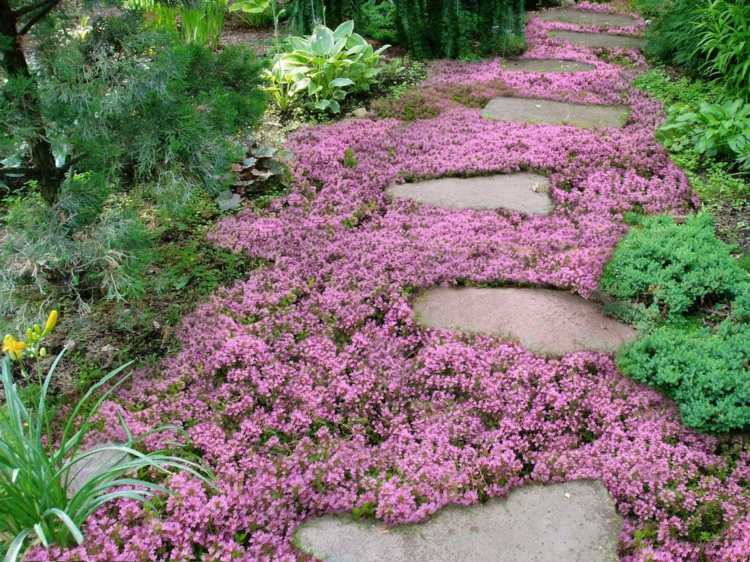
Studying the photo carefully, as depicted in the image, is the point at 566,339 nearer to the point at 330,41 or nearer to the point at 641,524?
the point at 641,524

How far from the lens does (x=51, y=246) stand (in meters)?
2.72

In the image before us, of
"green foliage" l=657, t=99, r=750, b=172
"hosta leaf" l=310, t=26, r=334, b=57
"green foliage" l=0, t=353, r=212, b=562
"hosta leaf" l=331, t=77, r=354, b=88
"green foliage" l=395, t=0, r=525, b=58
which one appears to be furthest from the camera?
"green foliage" l=395, t=0, r=525, b=58

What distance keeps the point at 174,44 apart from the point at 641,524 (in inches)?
99.4

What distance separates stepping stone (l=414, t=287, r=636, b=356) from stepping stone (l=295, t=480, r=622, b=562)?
799mm

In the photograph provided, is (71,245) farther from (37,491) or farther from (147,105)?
(37,491)

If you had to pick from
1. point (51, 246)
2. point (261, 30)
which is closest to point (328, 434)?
Answer: point (51, 246)

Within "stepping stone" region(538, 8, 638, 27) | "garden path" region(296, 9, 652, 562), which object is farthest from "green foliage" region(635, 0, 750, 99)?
"stepping stone" region(538, 8, 638, 27)

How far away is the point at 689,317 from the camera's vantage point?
10.3 ft

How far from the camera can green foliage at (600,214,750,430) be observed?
2570mm

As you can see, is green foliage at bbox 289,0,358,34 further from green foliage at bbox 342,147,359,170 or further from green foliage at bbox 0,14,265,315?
green foliage at bbox 0,14,265,315

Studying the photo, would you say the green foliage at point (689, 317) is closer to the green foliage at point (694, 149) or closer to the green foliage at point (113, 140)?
the green foliage at point (694, 149)

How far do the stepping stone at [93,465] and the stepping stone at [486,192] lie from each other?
8.15 ft

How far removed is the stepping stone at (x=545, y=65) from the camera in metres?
6.73

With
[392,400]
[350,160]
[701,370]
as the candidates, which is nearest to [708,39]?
[350,160]
